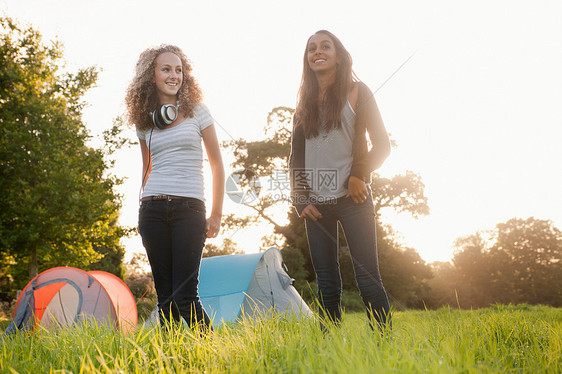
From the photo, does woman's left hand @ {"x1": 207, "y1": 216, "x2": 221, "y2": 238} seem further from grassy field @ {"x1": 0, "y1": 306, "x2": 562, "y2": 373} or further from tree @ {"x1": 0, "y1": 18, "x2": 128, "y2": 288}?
tree @ {"x1": 0, "y1": 18, "x2": 128, "y2": 288}

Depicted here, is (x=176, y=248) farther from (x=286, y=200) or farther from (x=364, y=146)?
(x=286, y=200)

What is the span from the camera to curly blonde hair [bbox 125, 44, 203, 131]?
88.7 inches

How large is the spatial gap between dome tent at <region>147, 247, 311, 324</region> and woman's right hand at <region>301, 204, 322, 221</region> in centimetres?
306

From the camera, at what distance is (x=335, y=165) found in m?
2.20

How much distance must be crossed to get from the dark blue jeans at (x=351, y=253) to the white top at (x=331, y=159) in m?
0.08

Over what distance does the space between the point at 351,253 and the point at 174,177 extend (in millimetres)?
962

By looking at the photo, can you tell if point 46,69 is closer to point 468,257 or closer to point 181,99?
point 181,99

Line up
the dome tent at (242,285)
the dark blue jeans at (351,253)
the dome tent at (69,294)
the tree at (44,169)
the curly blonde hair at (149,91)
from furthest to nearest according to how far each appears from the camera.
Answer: the tree at (44,169)
the dome tent at (242,285)
the dome tent at (69,294)
the curly blonde hair at (149,91)
the dark blue jeans at (351,253)

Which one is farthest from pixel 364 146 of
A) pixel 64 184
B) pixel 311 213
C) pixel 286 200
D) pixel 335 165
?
pixel 286 200

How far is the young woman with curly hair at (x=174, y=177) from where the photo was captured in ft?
6.57

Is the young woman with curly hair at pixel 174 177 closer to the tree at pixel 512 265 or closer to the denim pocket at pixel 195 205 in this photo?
the denim pocket at pixel 195 205

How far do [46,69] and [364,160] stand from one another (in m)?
10.6

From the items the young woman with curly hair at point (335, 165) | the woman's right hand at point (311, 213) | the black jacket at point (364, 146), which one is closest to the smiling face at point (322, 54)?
the young woman with curly hair at point (335, 165)

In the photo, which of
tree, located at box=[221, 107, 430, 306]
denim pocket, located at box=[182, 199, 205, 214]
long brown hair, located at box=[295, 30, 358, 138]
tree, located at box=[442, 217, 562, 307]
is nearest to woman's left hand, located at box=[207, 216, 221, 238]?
denim pocket, located at box=[182, 199, 205, 214]
